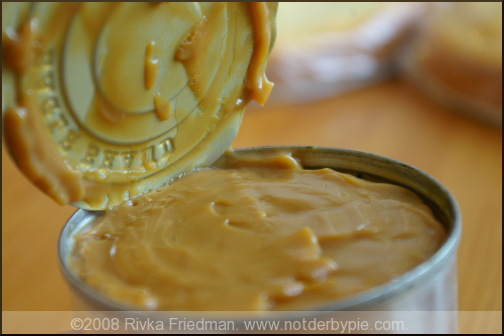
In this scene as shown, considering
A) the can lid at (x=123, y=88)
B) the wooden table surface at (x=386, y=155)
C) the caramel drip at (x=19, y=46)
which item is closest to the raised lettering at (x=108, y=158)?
the can lid at (x=123, y=88)

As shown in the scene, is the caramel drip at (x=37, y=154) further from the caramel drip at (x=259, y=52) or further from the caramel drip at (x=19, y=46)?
the caramel drip at (x=259, y=52)

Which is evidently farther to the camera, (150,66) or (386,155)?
(386,155)

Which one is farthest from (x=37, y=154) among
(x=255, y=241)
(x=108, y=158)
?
(x=255, y=241)

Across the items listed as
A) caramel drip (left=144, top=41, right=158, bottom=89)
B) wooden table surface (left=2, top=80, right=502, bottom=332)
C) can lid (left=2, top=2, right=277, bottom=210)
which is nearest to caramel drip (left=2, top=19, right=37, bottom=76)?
can lid (left=2, top=2, right=277, bottom=210)

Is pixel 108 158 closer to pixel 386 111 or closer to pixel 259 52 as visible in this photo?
pixel 259 52

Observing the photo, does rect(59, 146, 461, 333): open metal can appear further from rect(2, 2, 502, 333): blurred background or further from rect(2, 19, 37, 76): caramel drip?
rect(2, 2, 502, 333): blurred background

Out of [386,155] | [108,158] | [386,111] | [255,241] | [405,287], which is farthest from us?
[386,111]

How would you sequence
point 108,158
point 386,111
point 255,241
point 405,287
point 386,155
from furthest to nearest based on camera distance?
point 386,111
point 386,155
point 108,158
point 255,241
point 405,287
